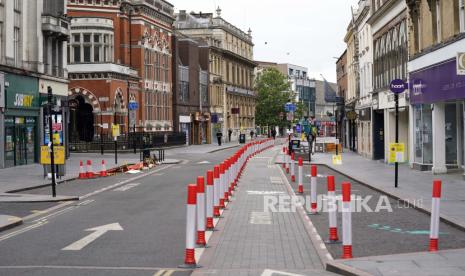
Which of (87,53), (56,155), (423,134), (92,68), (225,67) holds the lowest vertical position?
(56,155)

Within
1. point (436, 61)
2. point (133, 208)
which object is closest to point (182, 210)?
point (133, 208)

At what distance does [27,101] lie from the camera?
37156mm

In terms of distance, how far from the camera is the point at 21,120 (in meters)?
36.8

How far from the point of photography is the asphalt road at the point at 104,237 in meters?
9.71

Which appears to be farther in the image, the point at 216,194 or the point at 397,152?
the point at 397,152

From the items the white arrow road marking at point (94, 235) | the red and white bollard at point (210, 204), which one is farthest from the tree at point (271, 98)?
the white arrow road marking at point (94, 235)

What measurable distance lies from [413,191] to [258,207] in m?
5.64

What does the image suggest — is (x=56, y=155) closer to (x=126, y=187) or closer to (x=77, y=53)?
(x=126, y=187)

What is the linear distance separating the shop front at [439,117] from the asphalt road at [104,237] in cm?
1061

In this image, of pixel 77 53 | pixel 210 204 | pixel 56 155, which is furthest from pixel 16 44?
pixel 210 204

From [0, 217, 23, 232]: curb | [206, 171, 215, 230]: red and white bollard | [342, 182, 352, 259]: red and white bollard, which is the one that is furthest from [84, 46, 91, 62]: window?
[342, 182, 352, 259]: red and white bollard

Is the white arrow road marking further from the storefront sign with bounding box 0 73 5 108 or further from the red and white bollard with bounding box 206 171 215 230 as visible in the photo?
the storefront sign with bounding box 0 73 5 108

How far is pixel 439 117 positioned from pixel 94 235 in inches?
717

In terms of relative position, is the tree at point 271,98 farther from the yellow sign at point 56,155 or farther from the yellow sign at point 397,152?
the yellow sign at point 397,152
